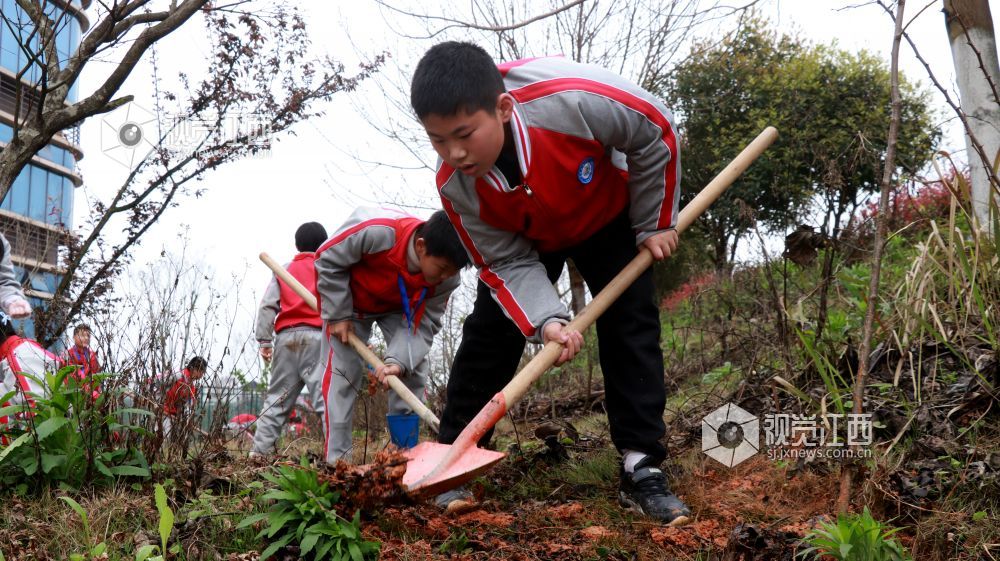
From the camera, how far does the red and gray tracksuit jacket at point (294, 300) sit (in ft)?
17.2

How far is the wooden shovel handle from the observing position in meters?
2.80

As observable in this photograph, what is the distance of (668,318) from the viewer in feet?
34.0

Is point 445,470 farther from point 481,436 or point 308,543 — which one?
point 308,543

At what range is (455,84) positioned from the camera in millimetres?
2482

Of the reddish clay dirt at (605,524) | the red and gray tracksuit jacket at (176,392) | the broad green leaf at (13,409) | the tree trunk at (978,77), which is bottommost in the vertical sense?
the reddish clay dirt at (605,524)

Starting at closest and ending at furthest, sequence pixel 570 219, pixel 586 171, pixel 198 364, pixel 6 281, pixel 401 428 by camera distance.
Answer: pixel 586 171
pixel 570 219
pixel 198 364
pixel 401 428
pixel 6 281

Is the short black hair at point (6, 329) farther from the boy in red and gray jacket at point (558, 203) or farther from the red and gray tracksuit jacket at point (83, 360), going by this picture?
the boy in red and gray jacket at point (558, 203)

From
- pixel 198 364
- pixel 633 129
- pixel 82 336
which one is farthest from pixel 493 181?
pixel 82 336

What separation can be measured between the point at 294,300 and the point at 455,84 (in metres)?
3.17

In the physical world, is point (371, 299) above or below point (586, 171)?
below

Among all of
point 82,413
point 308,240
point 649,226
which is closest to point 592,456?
point 649,226

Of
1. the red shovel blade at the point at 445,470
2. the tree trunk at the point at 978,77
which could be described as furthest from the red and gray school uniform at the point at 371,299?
the tree trunk at the point at 978,77

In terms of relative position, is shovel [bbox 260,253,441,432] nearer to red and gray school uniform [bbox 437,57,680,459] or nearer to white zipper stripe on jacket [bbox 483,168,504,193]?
red and gray school uniform [bbox 437,57,680,459]

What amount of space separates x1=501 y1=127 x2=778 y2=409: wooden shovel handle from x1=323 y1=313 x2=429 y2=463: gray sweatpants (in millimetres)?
1293
